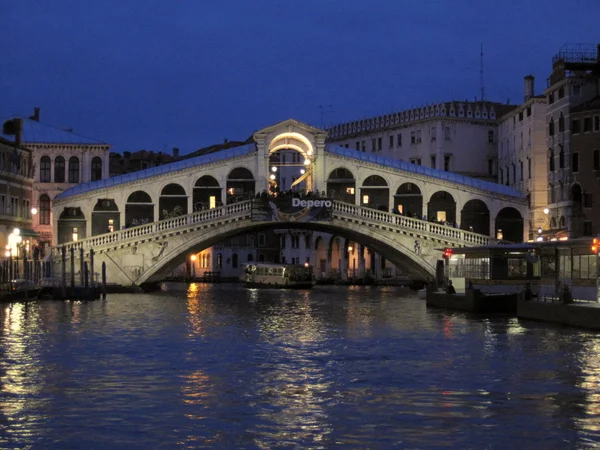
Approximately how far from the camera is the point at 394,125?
260 feet

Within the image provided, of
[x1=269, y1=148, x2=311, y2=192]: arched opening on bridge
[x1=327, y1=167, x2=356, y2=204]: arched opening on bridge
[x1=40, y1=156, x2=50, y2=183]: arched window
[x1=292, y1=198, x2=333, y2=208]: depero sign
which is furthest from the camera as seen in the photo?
[x1=269, y1=148, x2=311, y2=192]: arched opening on bridge

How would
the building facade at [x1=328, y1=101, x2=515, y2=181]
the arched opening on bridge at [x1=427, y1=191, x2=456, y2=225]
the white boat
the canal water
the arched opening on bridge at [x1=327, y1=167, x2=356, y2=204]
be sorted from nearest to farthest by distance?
1. the canal water
2. the arched opening on bridge at [x1=327, y1=167, x2=356, y2=204]
3. the arched opening on bridge at [x1=427, y1=191, x2=456, y2=225]
4. the white boat
5. the building facade at [x1=328, y1=101, x2=515, y2=181]

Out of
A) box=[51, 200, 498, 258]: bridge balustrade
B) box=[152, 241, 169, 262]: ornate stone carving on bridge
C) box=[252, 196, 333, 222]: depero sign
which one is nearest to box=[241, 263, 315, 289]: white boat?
box=[252, 196, 333, 222]: depero sign

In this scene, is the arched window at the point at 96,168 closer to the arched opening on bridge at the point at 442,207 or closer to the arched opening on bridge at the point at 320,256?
the arched opening on bridge at the point at 442,207

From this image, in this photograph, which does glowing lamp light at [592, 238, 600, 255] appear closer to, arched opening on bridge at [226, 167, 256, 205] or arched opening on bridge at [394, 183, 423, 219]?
arched opening on bridge at [394, 183, 423, 219]

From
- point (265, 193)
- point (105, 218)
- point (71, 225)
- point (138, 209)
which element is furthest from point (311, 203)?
point (71, 225)

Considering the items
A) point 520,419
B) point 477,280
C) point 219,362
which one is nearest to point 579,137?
point 477,280

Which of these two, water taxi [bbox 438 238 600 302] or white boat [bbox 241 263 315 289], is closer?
water taxi [bbox 438 238 600 302]

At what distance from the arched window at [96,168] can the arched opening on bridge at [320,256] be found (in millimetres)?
23723

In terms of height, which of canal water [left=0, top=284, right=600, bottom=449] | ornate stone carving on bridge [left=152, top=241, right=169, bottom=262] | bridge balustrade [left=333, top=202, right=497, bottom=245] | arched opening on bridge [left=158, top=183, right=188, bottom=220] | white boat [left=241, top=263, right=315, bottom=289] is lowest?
canal water [left=0, top=284, right=600, bottom=449]

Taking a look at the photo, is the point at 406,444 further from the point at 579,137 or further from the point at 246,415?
the point at 579,137

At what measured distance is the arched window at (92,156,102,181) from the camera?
65000 millimetres

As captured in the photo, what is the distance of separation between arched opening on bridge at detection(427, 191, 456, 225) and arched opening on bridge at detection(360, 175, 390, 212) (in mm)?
2195

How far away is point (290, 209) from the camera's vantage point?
2219 inches
